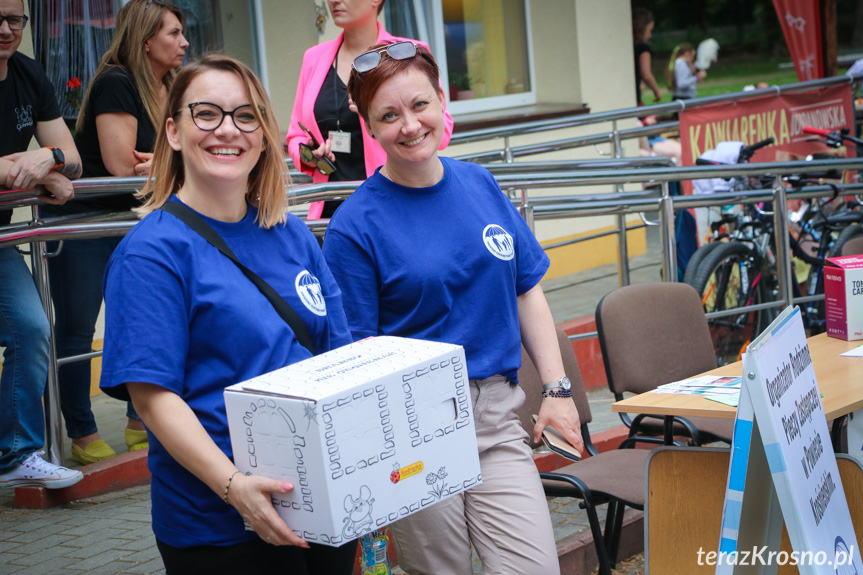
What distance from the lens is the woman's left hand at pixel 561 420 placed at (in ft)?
8.72

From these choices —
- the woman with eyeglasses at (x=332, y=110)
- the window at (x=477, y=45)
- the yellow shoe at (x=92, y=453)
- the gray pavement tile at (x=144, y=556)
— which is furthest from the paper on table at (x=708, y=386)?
the window at (x=477, y=45)

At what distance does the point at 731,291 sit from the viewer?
615 cm

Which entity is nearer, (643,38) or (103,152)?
(103,152)

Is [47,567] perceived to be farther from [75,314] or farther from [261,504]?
[261,504]

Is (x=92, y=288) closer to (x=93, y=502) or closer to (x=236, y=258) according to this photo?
(x=93, y=502)

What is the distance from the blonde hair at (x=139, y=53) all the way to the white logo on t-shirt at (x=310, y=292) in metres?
2.23

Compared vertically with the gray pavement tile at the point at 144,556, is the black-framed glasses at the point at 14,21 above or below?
above

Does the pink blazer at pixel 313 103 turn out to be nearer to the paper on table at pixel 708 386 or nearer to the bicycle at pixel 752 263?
the paper on table at pixel 708 386

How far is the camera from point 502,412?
2.55 meters

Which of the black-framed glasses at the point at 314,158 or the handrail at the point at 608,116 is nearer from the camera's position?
the black-framed glasses at the point at 314,158

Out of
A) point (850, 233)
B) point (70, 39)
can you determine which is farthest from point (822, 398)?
point (70, 39)

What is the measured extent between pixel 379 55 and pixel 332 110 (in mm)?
1204

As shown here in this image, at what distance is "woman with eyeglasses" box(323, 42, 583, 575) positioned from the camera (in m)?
2.45

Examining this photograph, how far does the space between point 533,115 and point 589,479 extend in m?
5.82
